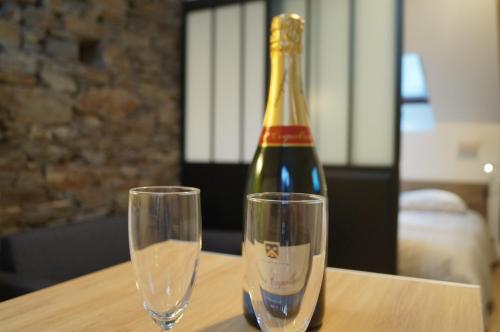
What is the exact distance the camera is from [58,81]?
207 centimetres

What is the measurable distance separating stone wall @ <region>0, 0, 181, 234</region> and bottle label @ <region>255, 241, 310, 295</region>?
1813mm

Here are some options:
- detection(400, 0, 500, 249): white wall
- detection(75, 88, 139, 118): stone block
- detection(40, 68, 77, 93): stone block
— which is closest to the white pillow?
detection(400, 0, 500, 249): white wall

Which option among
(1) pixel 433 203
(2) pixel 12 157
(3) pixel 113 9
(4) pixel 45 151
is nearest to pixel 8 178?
(2) pixel 12 157

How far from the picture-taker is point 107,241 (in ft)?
5.94

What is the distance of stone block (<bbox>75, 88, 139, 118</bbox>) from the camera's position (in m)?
2.23

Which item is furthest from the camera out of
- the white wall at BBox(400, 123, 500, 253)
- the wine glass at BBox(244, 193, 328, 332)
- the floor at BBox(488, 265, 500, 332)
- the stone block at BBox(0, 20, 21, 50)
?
the white wall at BBox(400, 123, 500, 253)

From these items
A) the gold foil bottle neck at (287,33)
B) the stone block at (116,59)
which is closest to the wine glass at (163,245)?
the gold foil bottle neck at (287,33)

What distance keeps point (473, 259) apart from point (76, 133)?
2385 millimetres

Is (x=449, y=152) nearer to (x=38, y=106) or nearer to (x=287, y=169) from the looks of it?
(x=38, y=106)

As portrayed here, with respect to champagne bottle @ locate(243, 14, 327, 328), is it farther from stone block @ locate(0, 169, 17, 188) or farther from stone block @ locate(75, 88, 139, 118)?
stone block @ locate(75, 88, 139, 118)

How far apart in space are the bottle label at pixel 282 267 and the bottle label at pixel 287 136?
0.26 meters

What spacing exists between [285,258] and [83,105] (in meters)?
2.08

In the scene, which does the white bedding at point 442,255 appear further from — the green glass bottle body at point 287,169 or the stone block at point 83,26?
the stone block at point 83,26

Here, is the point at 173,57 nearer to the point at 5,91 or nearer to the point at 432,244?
the point at 5,91
